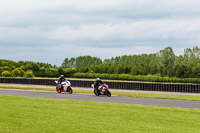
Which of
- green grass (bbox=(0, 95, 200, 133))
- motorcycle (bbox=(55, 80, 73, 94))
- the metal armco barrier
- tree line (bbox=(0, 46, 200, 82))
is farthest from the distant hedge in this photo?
green grass (bbox=(0, 95, 200, 133))

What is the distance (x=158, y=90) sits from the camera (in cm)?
3481

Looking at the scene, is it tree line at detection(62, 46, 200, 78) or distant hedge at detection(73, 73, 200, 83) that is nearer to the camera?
distant hedge at detection(73, 73, 200, 83)

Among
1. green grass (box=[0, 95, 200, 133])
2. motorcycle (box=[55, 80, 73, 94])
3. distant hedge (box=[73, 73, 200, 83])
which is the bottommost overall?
green grass (box=[0, 95, 200, 133])

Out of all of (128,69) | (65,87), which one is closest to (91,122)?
(65,87)

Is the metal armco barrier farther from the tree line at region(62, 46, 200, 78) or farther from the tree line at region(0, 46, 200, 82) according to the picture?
the tree line at region(62, 46, 200, 78)

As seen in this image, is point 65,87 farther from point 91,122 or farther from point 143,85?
point 91,122

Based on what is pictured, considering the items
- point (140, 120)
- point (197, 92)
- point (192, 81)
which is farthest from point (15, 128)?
point (192, 81)

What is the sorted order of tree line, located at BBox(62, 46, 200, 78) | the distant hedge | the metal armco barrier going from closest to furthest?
the metal armco barrier, the distant hedge, tree line, located at BBox(62, 46, 200, 78)

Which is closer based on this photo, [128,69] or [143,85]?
[143,85]

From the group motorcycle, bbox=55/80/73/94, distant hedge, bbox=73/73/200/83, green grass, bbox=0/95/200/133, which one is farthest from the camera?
distant hedge, bbox=73/73/200/83

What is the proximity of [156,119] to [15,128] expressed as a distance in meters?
5.25

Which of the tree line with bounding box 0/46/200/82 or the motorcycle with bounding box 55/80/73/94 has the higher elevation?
the tree line with bounding box 0/46/200/82

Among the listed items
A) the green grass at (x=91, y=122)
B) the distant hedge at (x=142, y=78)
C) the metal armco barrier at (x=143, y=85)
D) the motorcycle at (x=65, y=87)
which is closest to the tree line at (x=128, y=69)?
the distant hedge at (x=142, y=78)

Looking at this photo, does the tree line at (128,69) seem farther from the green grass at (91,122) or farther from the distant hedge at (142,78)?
the green grass at (91,122)
